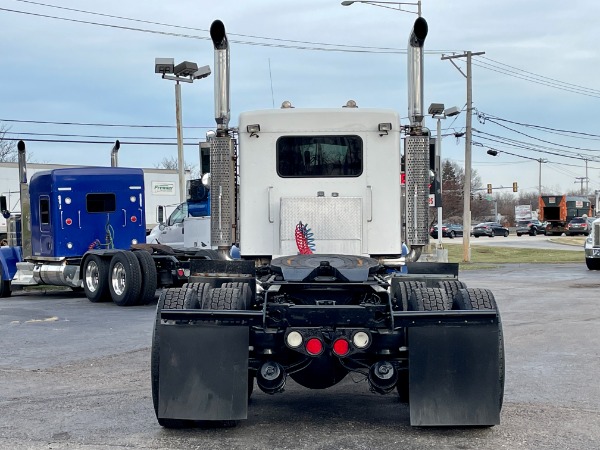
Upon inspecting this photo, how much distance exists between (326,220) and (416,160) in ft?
3.60

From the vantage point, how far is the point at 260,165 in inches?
360

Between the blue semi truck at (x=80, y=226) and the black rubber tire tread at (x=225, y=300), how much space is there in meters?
11.8

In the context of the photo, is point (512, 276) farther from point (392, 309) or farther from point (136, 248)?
point (392, 309)

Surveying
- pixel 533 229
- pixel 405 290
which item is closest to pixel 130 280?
pixel 405 290

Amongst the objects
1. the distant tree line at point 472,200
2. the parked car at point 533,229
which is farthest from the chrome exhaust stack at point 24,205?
the parked car at point 533,229

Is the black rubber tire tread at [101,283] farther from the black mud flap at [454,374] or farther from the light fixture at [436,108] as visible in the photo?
the light fixture at [436,108]

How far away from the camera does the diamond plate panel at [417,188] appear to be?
9.05 metres

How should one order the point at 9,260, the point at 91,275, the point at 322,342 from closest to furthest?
the point at 322,342 < the point at 91,275 < the point at 9,260

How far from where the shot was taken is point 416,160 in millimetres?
9062

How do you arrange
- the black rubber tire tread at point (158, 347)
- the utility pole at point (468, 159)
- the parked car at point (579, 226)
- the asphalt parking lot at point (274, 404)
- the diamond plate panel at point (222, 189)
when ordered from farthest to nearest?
the parked car at point (579, 226) → the utility pole at point (468, 159) → the diamond plate panel at point (222, 189) → the black rubber tire tread at point (158, 347) → the asphalt parking lot at point (274, 404)

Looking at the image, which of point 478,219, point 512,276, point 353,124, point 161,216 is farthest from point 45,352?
point 478,219

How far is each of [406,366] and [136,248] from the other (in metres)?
12.8

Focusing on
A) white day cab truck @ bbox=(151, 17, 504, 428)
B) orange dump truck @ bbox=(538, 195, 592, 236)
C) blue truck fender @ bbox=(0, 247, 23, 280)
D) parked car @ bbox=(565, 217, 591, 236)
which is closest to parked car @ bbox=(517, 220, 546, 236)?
orange dump truck @ bbox=(538, 195, 592, 236)

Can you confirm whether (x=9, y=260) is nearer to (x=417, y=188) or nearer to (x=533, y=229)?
(x=417, y=188)
